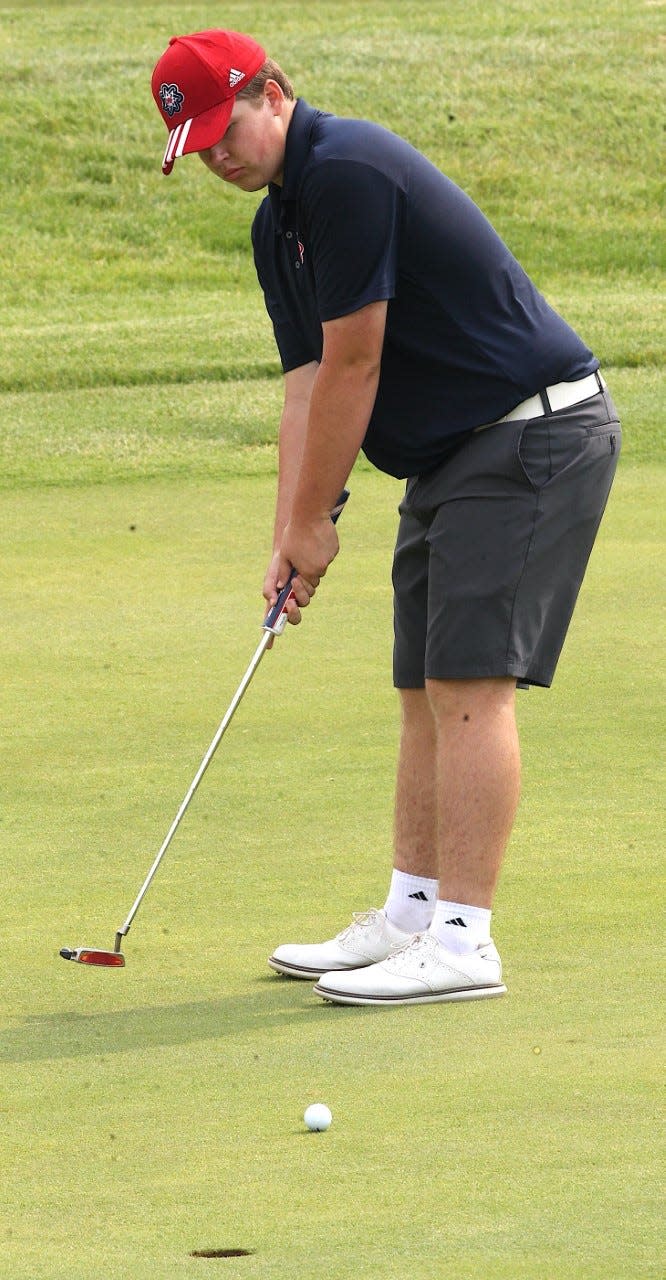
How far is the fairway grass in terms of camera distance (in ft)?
7.73

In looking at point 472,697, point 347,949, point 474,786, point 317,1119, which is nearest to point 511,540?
point 472,697

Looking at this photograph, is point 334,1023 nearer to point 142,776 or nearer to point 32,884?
point 32,884

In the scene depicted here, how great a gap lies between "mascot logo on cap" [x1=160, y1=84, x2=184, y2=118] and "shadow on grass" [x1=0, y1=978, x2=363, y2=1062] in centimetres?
143

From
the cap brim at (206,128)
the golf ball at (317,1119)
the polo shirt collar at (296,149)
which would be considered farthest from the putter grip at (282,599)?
the golf ball at (317,1119)

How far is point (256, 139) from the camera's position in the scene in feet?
10.9

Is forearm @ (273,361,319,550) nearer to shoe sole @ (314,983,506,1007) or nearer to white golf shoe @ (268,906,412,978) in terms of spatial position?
white golf shoe @ (268,906,412,978)

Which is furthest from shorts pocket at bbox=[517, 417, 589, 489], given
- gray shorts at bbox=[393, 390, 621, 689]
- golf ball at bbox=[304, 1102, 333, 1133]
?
golf ball at bbox=[304, 1102, 333, 1133]

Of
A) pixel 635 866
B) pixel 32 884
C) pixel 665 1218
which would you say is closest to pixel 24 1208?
pixel 665 1218

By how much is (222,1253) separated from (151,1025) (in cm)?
90

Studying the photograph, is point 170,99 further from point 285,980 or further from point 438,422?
point 285,980

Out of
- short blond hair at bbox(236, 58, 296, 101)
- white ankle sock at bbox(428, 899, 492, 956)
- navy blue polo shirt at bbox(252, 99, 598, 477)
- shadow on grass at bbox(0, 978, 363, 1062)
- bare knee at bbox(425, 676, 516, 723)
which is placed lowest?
shadow on grass at bbox(0, 978, 363, 1062)

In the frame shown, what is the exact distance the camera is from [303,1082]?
9.48ft

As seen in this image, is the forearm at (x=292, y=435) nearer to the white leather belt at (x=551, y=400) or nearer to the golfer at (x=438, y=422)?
the golfer at (x=438, y=422)

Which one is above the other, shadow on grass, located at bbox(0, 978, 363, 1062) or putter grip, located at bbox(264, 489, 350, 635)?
putter grip, located at bbox(264, 489, 350, 635)
